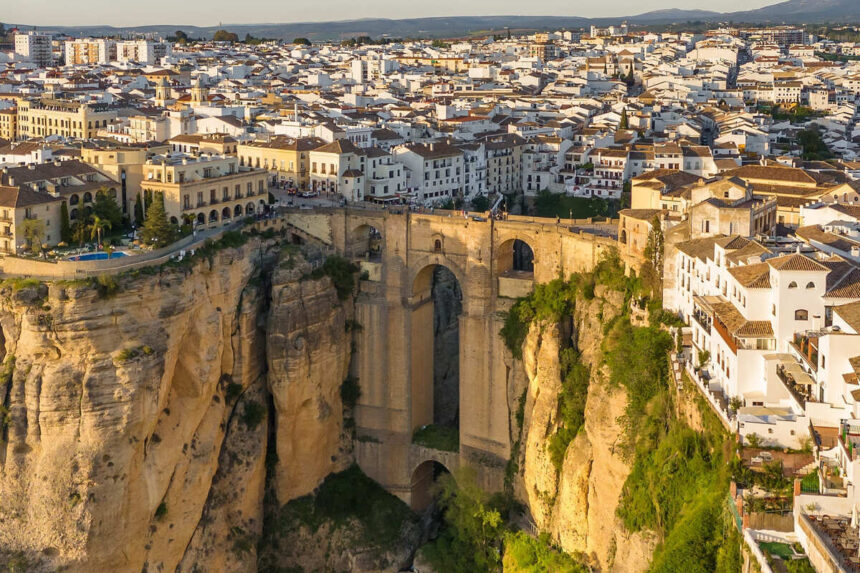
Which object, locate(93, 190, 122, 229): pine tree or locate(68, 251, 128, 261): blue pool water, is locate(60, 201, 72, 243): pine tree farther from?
locate(68, 251, 128, 261): blue pool water

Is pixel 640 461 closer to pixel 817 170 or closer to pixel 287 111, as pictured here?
pixel 817 170

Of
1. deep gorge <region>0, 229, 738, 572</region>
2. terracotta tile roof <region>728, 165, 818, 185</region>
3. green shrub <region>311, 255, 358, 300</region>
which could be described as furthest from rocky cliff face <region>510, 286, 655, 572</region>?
terracotta tile roof <region>728, 165, 818, 185</region>

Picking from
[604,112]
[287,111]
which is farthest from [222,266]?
[604,112]

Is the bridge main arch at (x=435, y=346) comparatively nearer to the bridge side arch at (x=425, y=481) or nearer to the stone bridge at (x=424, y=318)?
the stone bridge at (x=424, y=318)

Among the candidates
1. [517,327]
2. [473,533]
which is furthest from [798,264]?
[473,533]

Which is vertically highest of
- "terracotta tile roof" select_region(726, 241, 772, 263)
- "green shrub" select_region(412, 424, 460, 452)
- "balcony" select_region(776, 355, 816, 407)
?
"terracotta tile roof" select_region(726, 241, 772, 263)

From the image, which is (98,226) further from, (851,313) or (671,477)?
(851,313)

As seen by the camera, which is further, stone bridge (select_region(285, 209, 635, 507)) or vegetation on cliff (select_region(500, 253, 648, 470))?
stone bridge (select_region(285, 209, 635, 507))
